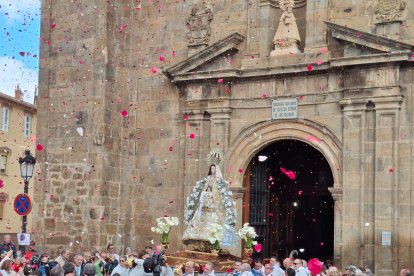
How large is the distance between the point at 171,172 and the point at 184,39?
123 inches

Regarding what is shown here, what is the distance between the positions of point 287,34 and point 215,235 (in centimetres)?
534

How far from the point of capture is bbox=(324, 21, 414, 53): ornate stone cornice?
14744mm

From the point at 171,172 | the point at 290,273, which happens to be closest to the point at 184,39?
the point at 171,172

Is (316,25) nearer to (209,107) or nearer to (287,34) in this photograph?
(287,34)

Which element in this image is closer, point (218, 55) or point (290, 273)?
point (290, 273)

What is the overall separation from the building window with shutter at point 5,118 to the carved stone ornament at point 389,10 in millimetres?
23745

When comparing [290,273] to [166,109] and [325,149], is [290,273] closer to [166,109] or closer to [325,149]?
[325,149]

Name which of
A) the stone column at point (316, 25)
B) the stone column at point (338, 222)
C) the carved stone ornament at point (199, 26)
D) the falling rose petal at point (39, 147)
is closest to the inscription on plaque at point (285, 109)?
the stone column at point (316, 25)

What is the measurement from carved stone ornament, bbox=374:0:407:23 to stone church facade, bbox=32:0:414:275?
23mm

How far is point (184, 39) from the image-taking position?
18.0 meters

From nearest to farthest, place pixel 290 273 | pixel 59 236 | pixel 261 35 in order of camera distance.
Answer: pixel 290 273, pixel 261 35, pixel 59 236

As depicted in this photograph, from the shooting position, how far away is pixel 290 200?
20203 mm

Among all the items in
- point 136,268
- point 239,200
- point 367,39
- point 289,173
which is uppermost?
point 367,39

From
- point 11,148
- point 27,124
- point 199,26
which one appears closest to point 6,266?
point 199,26
